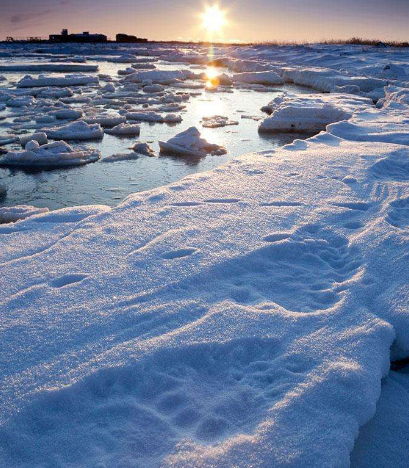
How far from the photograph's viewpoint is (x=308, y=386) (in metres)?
1.43

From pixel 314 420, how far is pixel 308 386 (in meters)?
0.14

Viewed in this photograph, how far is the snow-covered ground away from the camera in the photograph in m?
1.28

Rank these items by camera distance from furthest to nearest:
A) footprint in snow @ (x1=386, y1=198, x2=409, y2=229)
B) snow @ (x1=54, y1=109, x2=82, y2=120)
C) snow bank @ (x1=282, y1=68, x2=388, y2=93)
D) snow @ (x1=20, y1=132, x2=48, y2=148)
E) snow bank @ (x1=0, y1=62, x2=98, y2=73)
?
snow bank @ (x1=0, y1=62, x2=98, y2=73) < snow bank @ (x1=282, y1=68, x2=388, y2=93) < snow @ (x1=54, y1=109, x2=82, y2=120) < snow @ (x1=20, y1=132, x2=48, y2=148) < footprint in snow @ (x1=386, y1=198, x2=409, y2=229)

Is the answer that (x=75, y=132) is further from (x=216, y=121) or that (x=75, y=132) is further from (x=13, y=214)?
(x=13, y=214)

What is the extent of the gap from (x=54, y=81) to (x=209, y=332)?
15.4 m

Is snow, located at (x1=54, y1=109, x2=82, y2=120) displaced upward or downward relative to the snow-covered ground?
upward

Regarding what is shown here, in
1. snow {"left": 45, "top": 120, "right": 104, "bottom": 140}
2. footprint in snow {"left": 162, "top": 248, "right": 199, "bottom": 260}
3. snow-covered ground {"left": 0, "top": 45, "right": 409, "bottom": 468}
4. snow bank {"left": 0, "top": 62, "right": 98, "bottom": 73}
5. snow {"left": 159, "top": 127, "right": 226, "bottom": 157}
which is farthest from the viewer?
snow bank {"left": 0, "top": 62, "right": 98, "bottom": 73}

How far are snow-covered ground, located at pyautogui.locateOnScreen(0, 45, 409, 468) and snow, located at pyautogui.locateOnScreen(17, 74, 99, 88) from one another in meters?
12.9

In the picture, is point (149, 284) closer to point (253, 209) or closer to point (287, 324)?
point (287, 324)

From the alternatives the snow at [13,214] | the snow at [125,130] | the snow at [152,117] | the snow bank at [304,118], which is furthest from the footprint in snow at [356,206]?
the snow at [152,117]

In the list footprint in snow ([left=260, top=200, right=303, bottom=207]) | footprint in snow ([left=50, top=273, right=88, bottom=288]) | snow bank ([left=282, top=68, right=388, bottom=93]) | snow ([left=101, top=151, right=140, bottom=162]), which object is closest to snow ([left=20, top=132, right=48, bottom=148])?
snow ([left=101, top=151, right=140, bottom=162])

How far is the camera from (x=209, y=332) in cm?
169

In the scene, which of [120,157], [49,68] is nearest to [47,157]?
[120,157]

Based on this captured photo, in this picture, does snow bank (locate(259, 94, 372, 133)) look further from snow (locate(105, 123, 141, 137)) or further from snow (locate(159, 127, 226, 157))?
snow (locate(105, 123, 141, 137))
